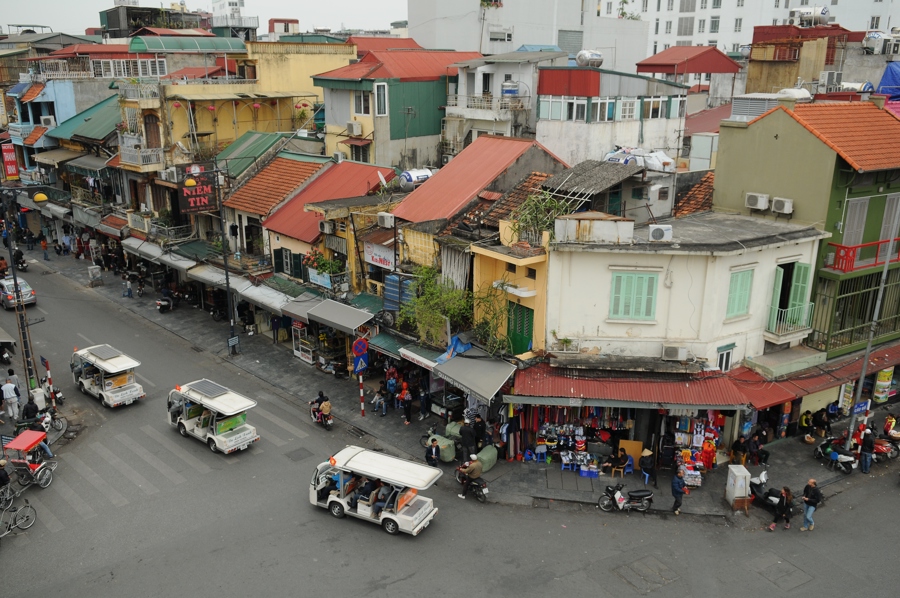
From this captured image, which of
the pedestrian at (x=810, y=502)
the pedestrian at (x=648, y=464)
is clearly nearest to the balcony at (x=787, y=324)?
the pedestrian at (x=810, y=502)

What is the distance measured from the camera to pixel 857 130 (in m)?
22.8

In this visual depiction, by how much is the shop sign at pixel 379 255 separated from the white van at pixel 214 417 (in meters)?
7.26

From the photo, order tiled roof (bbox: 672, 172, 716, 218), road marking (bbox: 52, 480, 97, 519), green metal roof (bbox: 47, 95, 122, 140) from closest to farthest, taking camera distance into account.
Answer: road marking (bbox: 52, 480, 97, 519)
tiled roof (bbox: 672, 172, 716, 218)
green metal roof (bbox: 47, 95, 122, 140)

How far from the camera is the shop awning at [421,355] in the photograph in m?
23.9

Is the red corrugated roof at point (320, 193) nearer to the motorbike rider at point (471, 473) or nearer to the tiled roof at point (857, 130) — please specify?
the motorbike rider at point (471, 473)

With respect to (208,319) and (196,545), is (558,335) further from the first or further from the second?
(208,319)

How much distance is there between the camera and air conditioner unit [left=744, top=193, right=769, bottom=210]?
2350cm

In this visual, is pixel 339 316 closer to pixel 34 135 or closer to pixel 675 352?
pixel 675 352

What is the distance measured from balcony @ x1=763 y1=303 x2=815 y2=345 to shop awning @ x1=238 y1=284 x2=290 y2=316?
18.4 m

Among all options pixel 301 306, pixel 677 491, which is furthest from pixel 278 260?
pixel 677 491

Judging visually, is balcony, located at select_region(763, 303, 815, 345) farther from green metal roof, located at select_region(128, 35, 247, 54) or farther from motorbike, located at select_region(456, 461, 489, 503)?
green metal roof, located at select_region(128, 35, 247, 54)

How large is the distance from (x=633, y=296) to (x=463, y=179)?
370 inches

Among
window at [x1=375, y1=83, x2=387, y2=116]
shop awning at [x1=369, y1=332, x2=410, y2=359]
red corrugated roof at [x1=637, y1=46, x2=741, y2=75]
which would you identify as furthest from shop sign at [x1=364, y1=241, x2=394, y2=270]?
red corrugated roof at [x1=637, y1=46, x2=741, y2=75]

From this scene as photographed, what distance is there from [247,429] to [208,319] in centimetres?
1452
